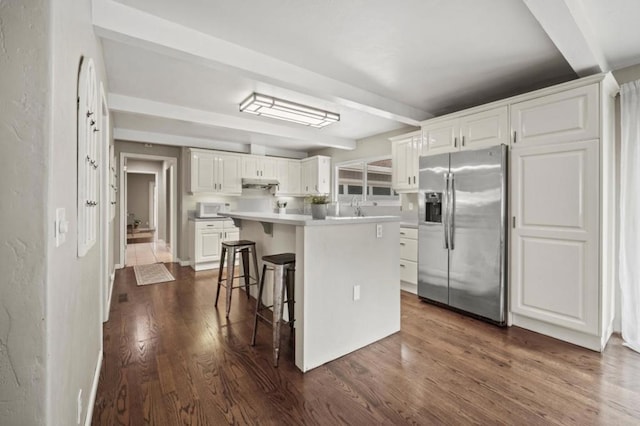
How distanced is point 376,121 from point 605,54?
2535 millimetres

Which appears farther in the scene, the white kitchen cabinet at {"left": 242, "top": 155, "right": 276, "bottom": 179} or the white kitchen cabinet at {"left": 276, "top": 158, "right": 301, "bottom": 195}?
the white kitchen cabinet at {"left": 276, "top": 158, "right": 301, "bottom": 195}

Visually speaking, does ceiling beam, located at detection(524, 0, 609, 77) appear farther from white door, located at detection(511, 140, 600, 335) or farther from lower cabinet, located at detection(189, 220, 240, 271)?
lower cabinet, located at detection(189, 220, 240, 271)

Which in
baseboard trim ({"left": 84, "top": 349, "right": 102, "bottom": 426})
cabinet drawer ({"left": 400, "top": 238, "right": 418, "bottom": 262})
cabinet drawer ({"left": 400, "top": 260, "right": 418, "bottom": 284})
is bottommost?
baseboard trim ({"left": 84, "top": 349, "right": 102, "bottom": 426})

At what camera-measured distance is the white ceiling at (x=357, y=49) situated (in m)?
1.97

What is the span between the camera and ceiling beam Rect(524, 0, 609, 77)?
5.80 feet

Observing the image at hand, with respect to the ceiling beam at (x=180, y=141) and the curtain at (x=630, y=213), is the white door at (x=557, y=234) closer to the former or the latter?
the curtain at (x=630, y=213)

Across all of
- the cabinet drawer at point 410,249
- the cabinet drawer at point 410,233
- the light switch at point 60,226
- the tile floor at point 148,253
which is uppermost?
the light switch at point 60,226

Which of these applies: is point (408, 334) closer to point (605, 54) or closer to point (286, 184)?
point (605, 54)

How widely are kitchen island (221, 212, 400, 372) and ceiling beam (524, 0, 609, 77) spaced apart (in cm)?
173

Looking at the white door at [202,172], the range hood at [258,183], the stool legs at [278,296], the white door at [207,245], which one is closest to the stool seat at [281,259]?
the stool legs at [278,296]

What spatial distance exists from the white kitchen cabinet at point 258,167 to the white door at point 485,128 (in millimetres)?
3991

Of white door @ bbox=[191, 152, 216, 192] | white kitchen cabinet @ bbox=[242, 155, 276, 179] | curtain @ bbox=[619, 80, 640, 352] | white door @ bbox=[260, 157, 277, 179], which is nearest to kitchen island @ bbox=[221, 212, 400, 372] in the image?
curtain @ bbox=[619, 80, 640, 352]

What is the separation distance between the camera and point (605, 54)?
2.55 meters

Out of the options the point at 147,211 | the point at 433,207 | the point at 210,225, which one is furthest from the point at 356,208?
the point at 147,211
